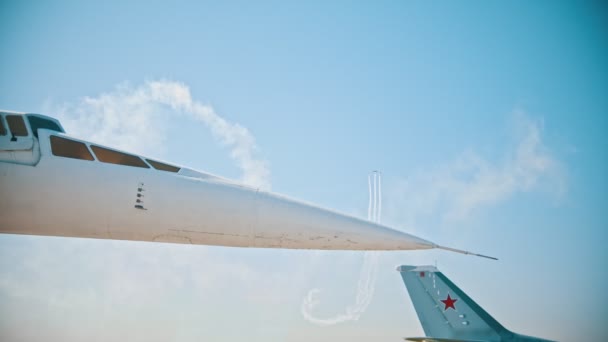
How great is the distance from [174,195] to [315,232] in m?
1.74

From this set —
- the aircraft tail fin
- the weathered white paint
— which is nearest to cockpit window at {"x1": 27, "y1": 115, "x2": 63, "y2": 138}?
the weathered white paint

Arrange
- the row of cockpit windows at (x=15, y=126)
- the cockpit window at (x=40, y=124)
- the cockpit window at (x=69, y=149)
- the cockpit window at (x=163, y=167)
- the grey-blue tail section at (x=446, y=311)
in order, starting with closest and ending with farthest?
the cockpit window at (x=163, y=167) < the cockpit window at (x=69, y=149) < the row of cockpit windows at (x=15, y=126) < the cockpit window at (x=40, y=124) < the grey-blue tail section at (x=446, y=311)

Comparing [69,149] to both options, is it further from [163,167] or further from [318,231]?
[318,231]

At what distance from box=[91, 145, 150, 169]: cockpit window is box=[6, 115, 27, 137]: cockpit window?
1.07m

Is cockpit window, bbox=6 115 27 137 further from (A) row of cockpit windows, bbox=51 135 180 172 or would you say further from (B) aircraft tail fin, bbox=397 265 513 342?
(B) aircraft tail fin, bbox=397 265 513 342

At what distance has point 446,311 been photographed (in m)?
16.7

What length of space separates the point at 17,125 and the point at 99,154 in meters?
1.38

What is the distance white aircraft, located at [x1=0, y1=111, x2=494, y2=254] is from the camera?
4953 millimetres

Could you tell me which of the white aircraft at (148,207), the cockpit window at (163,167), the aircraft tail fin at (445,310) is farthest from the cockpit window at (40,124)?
the aircraft tail fin at (445,310)

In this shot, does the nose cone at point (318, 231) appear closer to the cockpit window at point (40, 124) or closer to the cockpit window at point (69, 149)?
the cockpit window at point (69, 149)

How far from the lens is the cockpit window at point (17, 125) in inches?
233

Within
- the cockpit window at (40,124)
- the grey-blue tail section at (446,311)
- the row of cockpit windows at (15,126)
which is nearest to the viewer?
the row of cockpit windows at (15,126)

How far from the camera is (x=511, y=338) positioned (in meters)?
15.7

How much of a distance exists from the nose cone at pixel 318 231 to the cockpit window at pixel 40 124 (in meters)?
3.47
